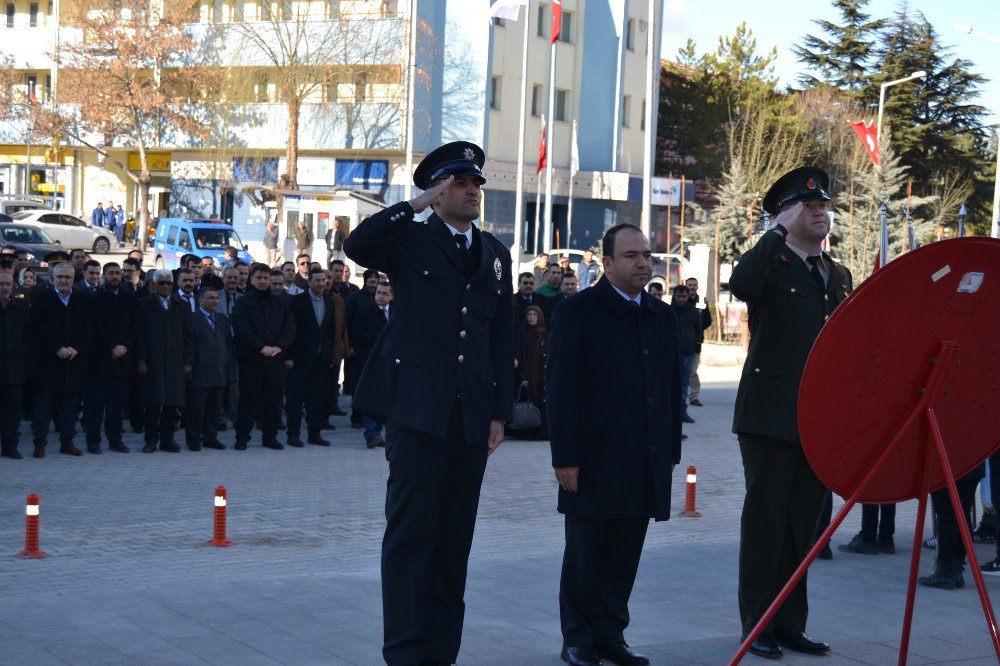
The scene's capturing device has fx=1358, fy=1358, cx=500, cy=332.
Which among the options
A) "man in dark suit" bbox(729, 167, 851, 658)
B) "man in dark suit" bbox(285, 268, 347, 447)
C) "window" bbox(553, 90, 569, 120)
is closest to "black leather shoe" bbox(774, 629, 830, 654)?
"man in dark suit" bbox(729, 167, 851, 658)

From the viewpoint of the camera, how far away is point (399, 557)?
223 inches

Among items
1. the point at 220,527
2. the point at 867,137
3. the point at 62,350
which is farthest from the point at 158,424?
the point at 867,137

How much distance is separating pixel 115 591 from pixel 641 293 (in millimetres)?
3637

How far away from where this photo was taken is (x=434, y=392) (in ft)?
18.5

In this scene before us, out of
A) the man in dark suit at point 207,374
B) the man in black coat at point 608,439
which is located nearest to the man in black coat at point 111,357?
the man in dark suit at point 207,374

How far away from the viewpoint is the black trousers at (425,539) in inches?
222

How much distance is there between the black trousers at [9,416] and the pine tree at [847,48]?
55038 millimetres

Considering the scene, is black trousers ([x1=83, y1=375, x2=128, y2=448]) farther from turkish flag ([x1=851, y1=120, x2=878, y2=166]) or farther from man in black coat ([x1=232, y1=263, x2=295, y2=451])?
turkish flag ([x1=851, y1=120, x2=878, y2=166])

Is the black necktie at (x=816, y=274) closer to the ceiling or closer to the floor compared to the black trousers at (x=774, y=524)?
closer to the ceiling

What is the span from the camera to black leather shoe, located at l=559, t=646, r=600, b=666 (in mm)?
6016

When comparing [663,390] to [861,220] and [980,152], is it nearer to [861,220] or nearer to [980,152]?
[861,220]

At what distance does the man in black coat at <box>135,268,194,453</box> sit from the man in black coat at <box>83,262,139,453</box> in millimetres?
139

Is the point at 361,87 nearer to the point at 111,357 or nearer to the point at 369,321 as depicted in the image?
the point at 369,321

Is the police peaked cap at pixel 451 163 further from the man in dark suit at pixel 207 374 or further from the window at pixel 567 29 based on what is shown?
the window at pixel 567 29
